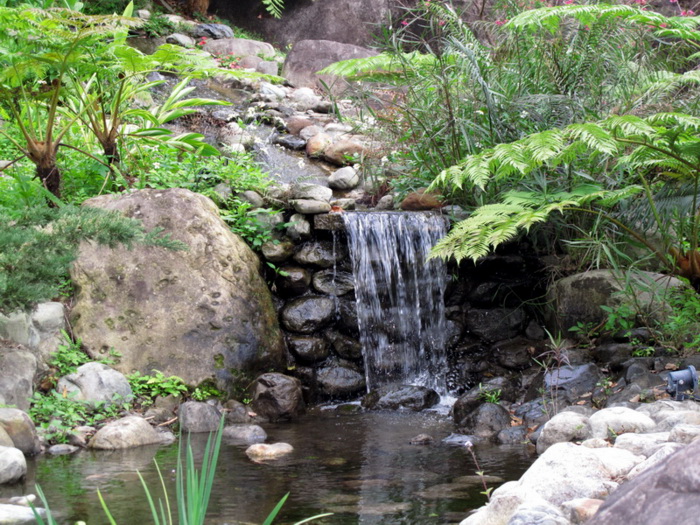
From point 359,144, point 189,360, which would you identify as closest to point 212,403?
point 189,360

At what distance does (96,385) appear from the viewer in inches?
182

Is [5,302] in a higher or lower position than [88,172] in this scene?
lower

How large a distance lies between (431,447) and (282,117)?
6729 mm

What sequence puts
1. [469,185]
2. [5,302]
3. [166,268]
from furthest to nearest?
[469,185], [166,268], [5,302]

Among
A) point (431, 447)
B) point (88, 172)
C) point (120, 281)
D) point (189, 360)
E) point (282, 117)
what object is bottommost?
point (431, 447)

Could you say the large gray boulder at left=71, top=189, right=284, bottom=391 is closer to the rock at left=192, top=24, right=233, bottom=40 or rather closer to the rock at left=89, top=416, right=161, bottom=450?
the rock at left=89, top=416, right=161, bottom=450

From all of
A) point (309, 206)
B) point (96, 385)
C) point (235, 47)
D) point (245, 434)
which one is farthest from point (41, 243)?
point (235, 47)

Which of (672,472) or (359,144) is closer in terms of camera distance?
(672,472)

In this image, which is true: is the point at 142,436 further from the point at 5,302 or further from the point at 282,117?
the point at 282,117

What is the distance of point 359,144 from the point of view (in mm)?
8531

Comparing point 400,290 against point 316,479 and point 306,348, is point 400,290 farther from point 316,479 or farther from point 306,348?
point 316,479

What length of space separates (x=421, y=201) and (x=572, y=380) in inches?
92.2

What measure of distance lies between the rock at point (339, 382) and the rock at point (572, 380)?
5.40ft

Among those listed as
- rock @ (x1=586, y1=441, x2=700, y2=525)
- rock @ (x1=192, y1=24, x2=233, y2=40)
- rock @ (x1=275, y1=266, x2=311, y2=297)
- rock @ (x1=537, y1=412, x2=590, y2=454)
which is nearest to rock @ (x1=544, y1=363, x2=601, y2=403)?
rock @ (x1=537, y1=412, x2=590, y2=454)
